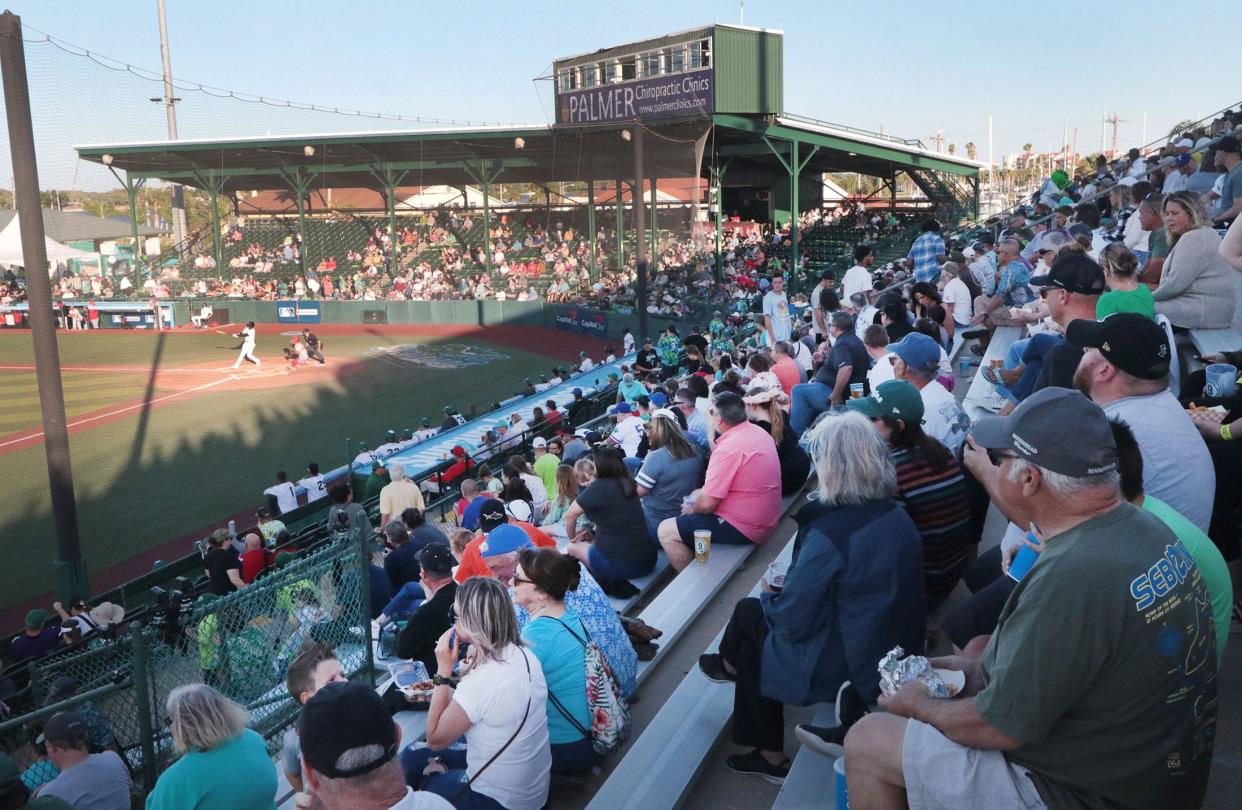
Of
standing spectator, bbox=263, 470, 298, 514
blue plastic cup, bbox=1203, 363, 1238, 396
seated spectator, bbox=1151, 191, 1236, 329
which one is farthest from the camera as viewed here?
standing spectator, bbox=263, 470, 298, 514

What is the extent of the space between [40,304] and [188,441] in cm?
837

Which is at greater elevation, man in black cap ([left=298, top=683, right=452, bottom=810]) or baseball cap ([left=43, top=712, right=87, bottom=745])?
man in black cap ([left=298, top=683, right=452, bottom=810])

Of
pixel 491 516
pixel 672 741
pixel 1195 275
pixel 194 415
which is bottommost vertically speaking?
pixel 194 415

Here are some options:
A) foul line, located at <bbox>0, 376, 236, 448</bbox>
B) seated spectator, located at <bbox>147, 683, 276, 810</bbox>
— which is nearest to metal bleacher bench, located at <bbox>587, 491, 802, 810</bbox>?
seated spectator, located at <bbox>147, 683, 276, 810</bbox>

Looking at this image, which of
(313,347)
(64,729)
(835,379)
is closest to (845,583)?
(64,729)

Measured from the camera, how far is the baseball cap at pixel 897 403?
4367mm

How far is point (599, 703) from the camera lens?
13.1 feet

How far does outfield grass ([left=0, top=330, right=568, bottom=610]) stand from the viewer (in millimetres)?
14898

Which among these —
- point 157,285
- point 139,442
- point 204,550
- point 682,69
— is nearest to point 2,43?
point 204,550

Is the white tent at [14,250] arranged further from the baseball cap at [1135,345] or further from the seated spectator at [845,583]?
the baseball cap at [1135,345]

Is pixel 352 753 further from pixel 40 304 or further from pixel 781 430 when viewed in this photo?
pixel 40 304

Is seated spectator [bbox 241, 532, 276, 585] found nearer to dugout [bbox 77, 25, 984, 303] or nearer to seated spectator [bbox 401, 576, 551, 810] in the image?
seated spectator [bbox 401, 576, 551, 810]

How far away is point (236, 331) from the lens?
38531mm

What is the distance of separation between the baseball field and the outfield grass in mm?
42
